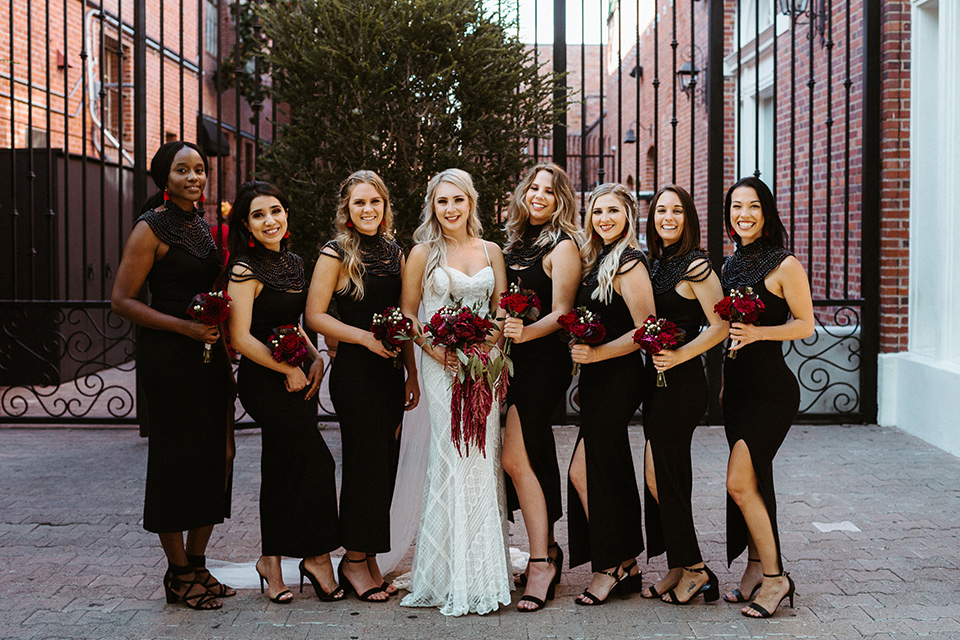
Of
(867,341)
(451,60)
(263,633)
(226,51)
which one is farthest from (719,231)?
(226,51)

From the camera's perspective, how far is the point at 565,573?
4.52 m

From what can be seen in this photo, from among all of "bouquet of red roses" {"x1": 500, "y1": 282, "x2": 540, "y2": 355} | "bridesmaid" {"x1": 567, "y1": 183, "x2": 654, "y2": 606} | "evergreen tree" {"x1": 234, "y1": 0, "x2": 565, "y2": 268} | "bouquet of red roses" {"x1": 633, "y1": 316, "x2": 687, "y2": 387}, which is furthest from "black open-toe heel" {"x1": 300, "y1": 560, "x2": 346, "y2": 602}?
"evergreen tree" {"x1": 234, "y1": 0, "x2": 565, "y2": 268}

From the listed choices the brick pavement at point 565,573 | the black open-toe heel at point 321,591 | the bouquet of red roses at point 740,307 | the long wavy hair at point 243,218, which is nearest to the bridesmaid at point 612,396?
the brick pavement at point 565,573

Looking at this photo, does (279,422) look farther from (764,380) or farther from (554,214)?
(764,380)

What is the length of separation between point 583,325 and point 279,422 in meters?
1.38

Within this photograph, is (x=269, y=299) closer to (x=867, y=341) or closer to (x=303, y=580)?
(x=303, y=580)

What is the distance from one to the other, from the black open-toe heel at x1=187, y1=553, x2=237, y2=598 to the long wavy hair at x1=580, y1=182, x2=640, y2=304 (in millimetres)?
2087

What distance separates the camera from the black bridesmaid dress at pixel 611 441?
4.05 metres

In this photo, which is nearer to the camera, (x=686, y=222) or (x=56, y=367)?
(x=686, y=222)

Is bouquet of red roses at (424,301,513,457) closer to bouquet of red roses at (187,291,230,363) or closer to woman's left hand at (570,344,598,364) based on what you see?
woman's left hand at (570,344,598,364)

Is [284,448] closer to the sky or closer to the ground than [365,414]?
closer to the ground

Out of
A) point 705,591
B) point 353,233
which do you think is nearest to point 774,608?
point 705,591

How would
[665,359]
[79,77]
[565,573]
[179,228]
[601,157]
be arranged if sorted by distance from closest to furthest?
[665,359] < [179,228] < [565,573] < [601,157] < [79,77]

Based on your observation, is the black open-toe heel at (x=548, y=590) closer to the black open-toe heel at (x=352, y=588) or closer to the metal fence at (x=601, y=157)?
the black open-toe heel at (x=352, y=588)
